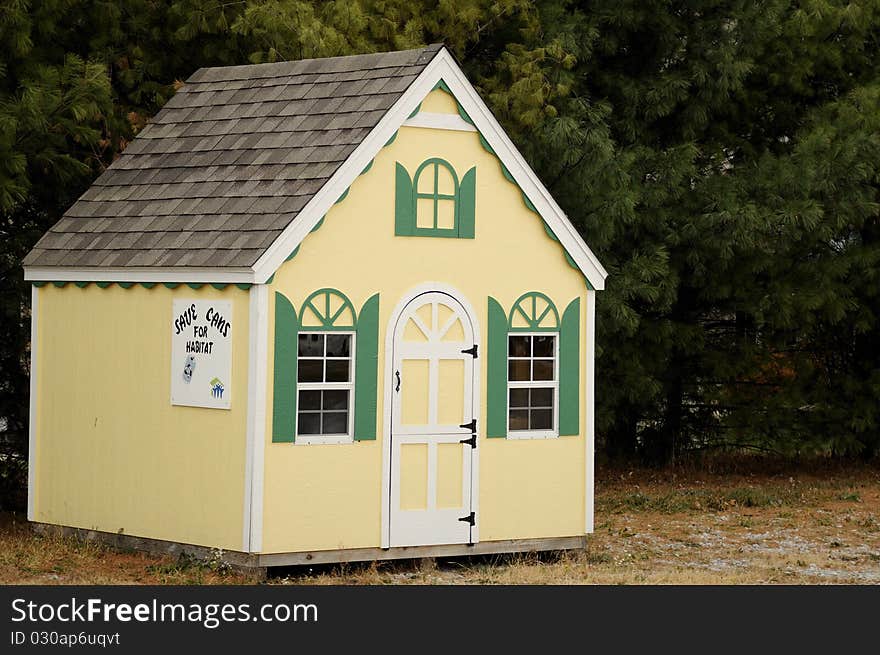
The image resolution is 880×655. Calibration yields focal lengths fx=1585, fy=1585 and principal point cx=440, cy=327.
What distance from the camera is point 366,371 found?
13234 mm

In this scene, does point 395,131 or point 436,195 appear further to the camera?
point 436,195

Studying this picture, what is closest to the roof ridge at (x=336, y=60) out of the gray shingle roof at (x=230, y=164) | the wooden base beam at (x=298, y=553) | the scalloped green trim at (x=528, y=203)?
the gray shingle roof at (x=230, y=164)

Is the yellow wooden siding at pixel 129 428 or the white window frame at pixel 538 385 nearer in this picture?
the yellow wooden siding at pixel 129 428

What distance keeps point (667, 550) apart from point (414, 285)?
4.30m

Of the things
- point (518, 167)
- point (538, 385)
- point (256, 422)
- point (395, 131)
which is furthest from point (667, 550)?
point (395, 131)

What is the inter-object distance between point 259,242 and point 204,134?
2416mm

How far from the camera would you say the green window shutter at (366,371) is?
13.2 m

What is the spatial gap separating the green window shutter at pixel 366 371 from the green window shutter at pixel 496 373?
1159 mm

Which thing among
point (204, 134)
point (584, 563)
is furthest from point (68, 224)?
point (584, 563)

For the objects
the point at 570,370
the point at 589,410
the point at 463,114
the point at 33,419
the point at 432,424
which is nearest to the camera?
the point at 432,424

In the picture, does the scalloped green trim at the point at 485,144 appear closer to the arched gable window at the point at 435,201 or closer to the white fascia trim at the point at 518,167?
the white fascia trim at the point at 518,167

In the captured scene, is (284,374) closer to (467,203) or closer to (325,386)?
(325,386)

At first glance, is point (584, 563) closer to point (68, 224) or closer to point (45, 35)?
point (68, 224)

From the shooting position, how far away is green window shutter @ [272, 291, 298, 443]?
41.8 feet
